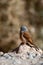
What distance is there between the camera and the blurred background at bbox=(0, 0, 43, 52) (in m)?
12.8

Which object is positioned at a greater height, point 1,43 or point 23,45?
point 23,45

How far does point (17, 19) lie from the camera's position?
1343 cm

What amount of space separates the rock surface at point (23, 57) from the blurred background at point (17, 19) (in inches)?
228

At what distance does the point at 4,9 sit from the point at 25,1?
100 cm

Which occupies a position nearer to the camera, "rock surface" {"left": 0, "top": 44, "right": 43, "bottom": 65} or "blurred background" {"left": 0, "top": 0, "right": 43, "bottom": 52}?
"rock surface" {"left": 0, "top": 44, "right": 43, "bottom": 65}

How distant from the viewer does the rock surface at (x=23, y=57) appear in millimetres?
6115

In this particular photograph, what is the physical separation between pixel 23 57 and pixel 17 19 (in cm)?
713

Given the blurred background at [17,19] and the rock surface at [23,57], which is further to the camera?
the blurred background at [17,19]

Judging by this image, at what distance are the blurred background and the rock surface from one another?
19.0 ft

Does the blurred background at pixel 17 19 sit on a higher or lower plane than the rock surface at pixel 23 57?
lower

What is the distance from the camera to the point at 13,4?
43.2ft

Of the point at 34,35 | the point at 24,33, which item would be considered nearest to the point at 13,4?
the point at 34,35

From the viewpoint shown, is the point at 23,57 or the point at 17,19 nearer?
the point at 23,57

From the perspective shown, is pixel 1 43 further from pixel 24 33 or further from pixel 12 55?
pixel 12 55
